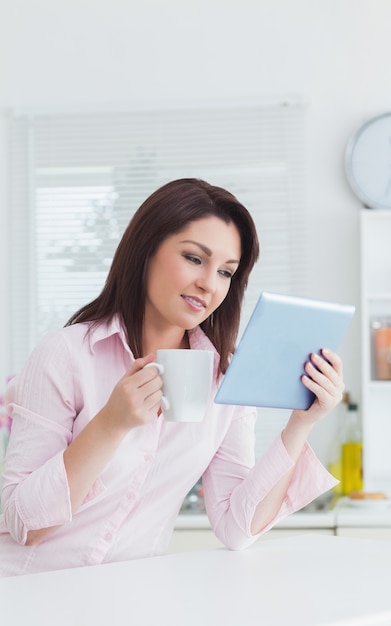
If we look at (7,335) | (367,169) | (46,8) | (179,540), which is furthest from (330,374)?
(46,8)

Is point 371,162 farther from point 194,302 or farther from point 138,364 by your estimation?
point 138,364

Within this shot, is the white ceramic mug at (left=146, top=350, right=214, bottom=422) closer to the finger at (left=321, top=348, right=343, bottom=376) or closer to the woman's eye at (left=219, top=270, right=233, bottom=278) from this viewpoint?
the finger at (left=321, top=348, right=343, bottom=376)

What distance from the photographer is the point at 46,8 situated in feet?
12.0

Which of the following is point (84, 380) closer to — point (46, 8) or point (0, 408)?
point (0, 408)

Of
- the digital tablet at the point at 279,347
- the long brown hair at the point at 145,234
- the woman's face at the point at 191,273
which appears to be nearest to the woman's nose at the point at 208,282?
the woman's face at the point at 191,273

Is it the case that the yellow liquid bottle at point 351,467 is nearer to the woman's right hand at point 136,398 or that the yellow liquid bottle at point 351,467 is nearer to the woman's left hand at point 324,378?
the woman's left hand at point 324,378

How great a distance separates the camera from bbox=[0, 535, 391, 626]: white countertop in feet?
3.51

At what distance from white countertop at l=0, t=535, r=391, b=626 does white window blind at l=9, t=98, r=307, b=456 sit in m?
2.11

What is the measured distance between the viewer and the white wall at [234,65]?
349 centimetres

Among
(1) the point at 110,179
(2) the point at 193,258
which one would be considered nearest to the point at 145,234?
(2) the point at 193,258

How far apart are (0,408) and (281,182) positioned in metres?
1.34

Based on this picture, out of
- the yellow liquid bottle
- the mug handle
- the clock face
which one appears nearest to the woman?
the mug handle

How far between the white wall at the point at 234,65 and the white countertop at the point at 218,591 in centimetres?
203

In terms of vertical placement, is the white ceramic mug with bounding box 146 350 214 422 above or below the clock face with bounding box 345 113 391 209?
below
